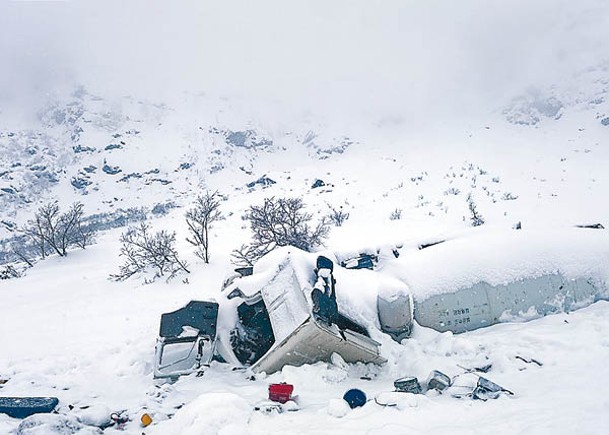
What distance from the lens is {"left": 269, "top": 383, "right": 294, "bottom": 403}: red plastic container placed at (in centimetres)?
380

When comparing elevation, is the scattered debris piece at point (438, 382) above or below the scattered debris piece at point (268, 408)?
below

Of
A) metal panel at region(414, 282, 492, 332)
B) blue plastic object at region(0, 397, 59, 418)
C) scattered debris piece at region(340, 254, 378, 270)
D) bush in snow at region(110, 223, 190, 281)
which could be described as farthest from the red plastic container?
bush in snow at region(110, 223, 190, 281)

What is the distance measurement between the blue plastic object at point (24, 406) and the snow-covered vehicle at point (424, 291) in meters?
1.34

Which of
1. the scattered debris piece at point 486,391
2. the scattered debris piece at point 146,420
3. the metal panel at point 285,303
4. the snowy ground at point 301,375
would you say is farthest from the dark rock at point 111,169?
the scattered debris piece at point 486,391

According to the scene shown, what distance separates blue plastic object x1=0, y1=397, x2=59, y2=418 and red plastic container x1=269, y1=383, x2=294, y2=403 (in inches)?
88.8

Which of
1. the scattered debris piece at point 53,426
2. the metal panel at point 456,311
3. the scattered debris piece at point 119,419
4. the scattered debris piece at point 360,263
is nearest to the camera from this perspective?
the scattered debris piece at point 53,426

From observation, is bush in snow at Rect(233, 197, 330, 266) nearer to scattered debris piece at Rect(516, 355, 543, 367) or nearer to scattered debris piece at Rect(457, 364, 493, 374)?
scattered debris piece at Rect(457, 364, 493, 374)

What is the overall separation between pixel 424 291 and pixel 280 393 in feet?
8.71

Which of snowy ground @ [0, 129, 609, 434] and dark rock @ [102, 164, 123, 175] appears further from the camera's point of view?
dark rock @ [102, 164, 123, 175]

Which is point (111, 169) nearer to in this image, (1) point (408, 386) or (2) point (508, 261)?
(2) point (508, 261)

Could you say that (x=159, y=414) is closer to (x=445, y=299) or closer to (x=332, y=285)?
(x=332, y=285)

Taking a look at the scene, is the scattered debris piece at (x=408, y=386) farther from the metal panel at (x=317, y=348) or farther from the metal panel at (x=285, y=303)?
the metal panel at (x=285, y=303)

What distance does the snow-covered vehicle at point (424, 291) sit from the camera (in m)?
5.06

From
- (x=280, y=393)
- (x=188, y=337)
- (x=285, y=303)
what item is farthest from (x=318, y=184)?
(x=280, y=393)
